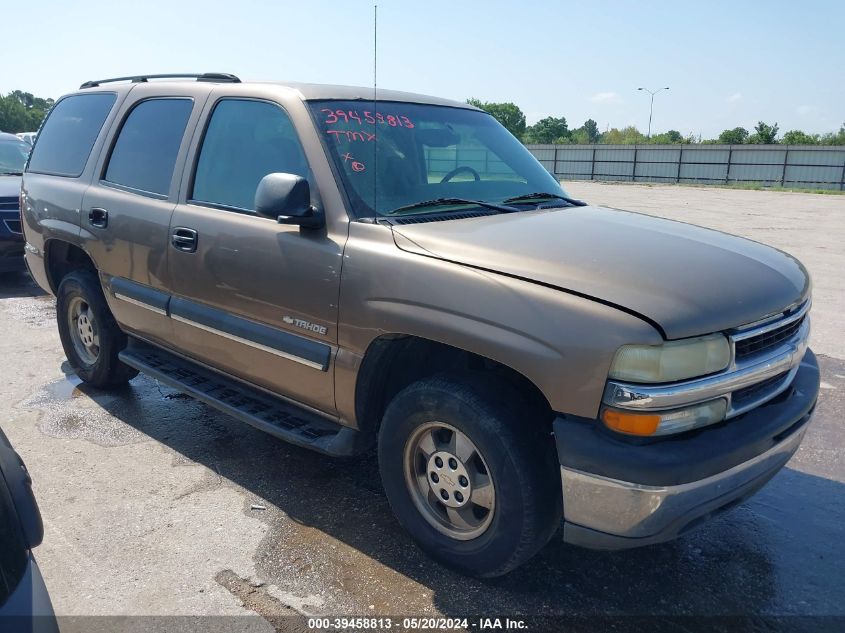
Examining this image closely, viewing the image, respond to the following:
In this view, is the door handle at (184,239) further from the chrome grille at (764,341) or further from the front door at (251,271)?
the chrome grille at (764,341)

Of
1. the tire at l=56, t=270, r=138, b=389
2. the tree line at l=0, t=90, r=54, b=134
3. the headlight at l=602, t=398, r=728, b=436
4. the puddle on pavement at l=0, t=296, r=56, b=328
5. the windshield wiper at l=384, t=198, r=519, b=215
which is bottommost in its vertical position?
the puddle on pavement at l=0, t=296, r=56, b=328

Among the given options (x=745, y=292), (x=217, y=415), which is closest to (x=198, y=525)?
(x=217, y=415)

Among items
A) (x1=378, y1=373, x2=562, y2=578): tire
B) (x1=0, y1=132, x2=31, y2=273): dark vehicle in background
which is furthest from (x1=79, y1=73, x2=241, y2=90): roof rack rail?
(x1=0, y1=132, x2=31, y2=273): dark vehicle in background

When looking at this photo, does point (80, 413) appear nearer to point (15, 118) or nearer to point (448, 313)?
point (448, 313)

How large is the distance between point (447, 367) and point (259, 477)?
4.56 feet

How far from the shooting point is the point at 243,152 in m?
3.55

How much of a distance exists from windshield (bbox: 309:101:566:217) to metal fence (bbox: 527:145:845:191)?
35046mm

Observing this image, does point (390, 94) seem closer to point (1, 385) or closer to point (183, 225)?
point (183, 225)

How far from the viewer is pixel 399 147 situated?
3.39 m

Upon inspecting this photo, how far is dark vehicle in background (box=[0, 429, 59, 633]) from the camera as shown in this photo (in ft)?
5.40

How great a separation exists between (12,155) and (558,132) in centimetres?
8687

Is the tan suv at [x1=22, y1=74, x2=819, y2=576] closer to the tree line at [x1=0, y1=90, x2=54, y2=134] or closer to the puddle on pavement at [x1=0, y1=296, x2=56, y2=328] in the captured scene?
the puddle on pavement at [x1=0, y1=296, x2=56, y2=328]

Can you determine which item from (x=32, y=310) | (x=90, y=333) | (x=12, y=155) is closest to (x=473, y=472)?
(x=90, y=333)

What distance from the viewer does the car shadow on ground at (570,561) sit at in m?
2.71
